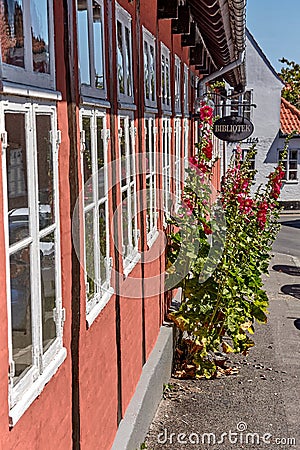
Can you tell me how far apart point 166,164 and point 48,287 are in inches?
220

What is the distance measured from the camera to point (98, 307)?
4363 mm

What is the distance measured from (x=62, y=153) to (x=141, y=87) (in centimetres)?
301

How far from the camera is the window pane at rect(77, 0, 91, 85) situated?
12.7 ft

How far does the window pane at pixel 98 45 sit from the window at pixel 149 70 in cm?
207

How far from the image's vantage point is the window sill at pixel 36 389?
2629 mm

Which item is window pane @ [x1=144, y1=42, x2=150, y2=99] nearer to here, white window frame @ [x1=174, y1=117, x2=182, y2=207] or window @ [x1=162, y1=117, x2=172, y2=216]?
window @ [x1=162, y1=117, x2=172, y2=216]

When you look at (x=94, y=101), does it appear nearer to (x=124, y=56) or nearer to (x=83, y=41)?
(x=83, y=41)

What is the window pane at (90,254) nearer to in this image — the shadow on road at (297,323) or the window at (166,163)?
the window at (166,163)

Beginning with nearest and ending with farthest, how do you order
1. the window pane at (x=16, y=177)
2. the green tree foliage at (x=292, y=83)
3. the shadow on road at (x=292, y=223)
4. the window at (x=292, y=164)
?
the window pane at (x=16, y=177)
the shadow on road at (x=292, y=223)
the window at (x=292, y=164)
the green tree foliage at (x=292, y=83)

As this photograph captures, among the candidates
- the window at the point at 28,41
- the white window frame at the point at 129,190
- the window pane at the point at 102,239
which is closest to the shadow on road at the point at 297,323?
the white window frame at the point at 129,190

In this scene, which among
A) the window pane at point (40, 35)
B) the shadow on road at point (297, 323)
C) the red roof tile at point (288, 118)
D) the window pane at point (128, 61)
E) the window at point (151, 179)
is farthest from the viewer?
the red roof tile at point (288, 118)

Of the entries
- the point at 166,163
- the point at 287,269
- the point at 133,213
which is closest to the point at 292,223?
the point at 287,269

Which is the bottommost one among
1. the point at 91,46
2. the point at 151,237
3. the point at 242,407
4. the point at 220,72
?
the point at 242,407

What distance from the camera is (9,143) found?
2.62m
